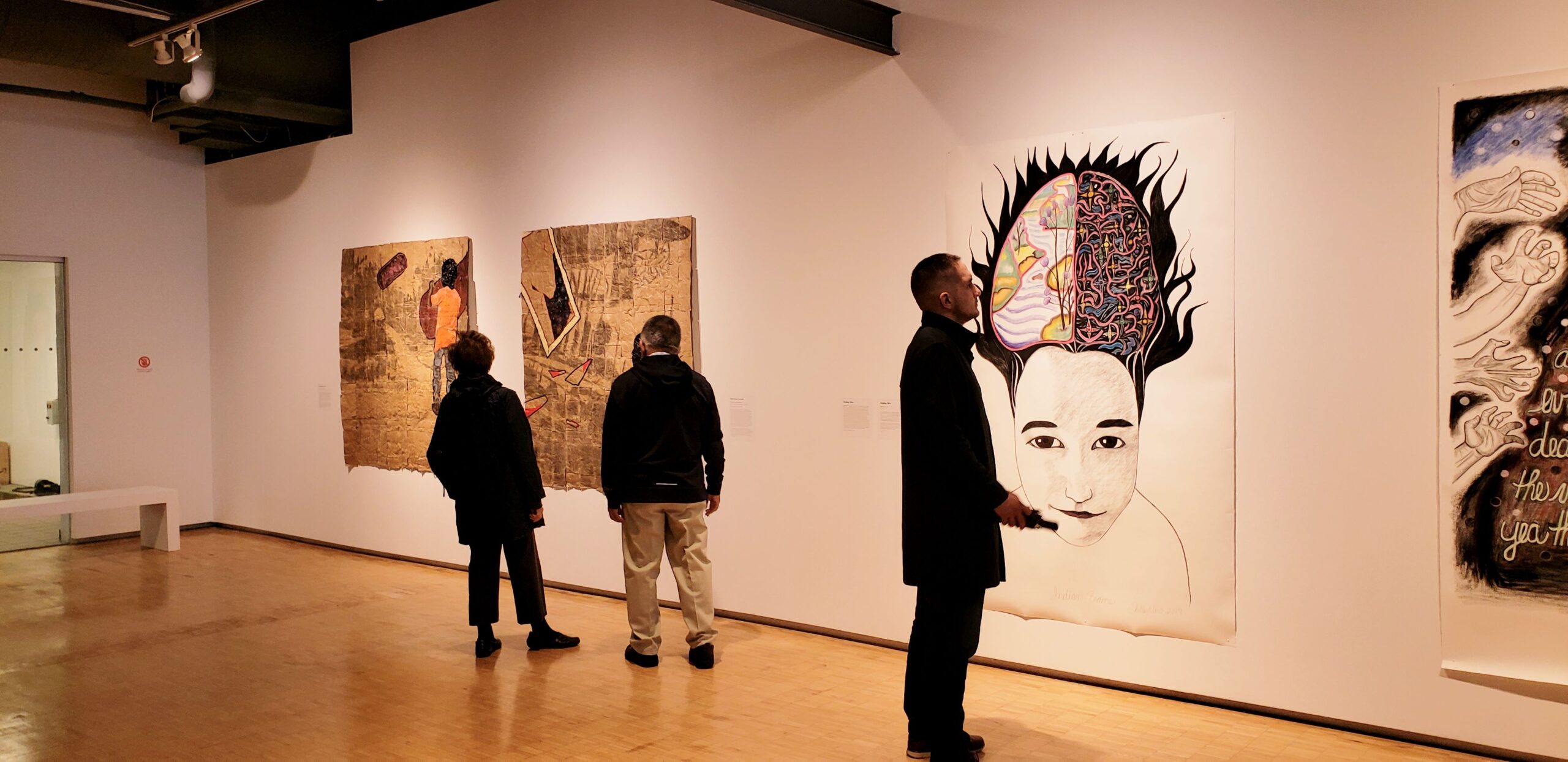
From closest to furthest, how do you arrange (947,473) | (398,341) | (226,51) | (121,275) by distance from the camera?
1. (947,473)
2. (226,51)
3. (398,341)
4. (121,275)

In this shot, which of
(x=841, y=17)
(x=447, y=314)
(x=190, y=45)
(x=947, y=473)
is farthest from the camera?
(x=447, y=314)

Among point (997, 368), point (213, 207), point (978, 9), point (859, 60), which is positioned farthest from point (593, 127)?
point (213, 207)

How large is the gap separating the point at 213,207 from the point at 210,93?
235 cm

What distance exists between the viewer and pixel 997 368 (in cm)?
507

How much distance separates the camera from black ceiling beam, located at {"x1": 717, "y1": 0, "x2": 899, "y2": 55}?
192 inches

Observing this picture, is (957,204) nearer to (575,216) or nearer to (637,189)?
(637,189)

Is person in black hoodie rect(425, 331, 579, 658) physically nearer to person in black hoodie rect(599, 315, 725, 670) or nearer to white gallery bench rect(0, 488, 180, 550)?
person in black hoodie rect(599, 315, 725, 670)

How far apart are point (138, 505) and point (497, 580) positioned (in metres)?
5.25

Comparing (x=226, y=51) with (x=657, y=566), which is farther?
(x=226, y=51)

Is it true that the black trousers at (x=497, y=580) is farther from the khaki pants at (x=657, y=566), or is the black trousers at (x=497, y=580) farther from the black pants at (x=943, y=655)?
the black pants at (x=943, y=655)

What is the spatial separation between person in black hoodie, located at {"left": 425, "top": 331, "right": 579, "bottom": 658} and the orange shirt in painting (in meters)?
2.43

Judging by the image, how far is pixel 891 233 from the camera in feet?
17.9

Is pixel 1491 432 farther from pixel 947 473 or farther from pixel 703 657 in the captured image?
pixel 703 657

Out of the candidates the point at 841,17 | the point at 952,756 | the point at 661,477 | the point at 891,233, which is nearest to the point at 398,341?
the point at 661,477
